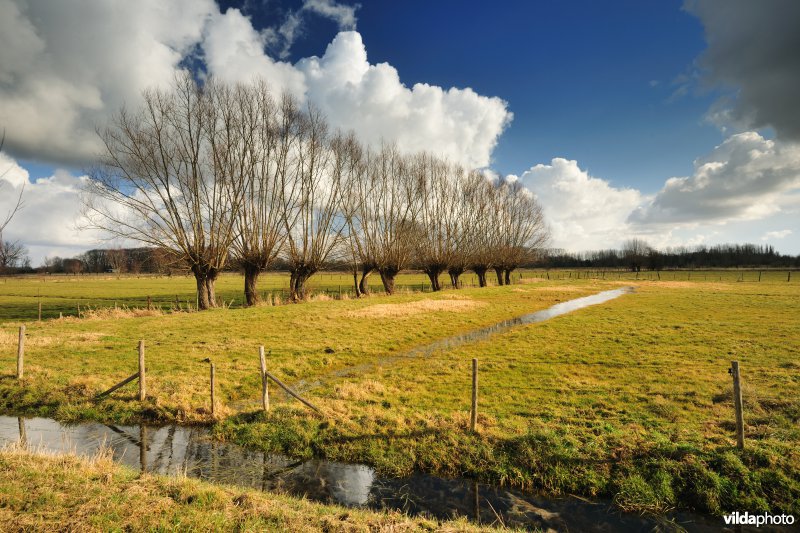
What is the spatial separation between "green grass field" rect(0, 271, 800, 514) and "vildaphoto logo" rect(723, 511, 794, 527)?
6.7 inches

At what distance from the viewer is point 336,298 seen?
39.9 metres

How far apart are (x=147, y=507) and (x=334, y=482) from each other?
3.39m

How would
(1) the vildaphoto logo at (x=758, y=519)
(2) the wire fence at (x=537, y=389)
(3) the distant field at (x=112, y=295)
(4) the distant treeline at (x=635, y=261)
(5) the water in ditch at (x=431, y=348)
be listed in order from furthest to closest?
(4) the distant treeline at (x=635, y=261) < (3) the distant field at (x=112, y=295) < (5) the water in ditch at (x=431, y=348) < (2) the wire fence at (x=537, y=389) < (1) the vildaphoto logo at (x=758, y=519)

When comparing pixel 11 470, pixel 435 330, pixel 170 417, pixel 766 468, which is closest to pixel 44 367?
pixel 170 417

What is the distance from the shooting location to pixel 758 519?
20.5 feet

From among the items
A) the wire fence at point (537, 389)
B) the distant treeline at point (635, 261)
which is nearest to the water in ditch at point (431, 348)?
the wire fence at point (537, 389)

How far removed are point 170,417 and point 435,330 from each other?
15.9m

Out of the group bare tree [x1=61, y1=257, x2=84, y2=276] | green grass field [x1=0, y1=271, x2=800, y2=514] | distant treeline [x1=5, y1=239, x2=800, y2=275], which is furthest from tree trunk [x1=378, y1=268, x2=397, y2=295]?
bare tree [x1=61, y1=257, x2=84, y2=276]

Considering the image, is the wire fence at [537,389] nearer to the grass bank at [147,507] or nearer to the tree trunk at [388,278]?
the grass bank at [147,507]

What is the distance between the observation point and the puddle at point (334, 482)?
21.4 ft

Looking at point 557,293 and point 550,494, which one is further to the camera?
point 557,293

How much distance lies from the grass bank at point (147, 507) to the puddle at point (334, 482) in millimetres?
815

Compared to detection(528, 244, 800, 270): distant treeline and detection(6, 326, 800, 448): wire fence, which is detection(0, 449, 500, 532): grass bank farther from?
detection(528, 244, 800, 270): distant treeline

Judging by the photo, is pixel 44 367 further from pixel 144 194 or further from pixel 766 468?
pixel 766 468
